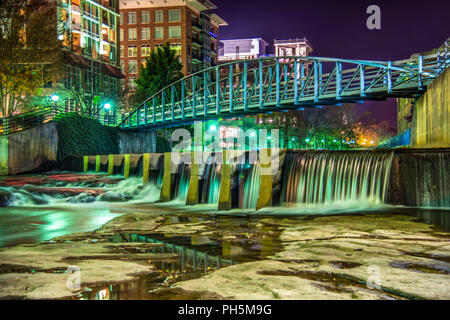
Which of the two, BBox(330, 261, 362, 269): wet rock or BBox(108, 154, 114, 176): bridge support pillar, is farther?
BBox(108, 154, 114, 176): bridge support pillar

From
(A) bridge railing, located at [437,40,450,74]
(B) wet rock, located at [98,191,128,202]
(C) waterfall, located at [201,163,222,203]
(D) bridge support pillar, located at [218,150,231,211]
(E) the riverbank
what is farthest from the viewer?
(A) bridge railing, located at [437,40,450,74]

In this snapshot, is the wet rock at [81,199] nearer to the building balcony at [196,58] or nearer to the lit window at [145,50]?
the lit window at [145,50]

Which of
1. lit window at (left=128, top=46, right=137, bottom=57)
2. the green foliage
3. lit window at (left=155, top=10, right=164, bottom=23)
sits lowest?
the green foliage

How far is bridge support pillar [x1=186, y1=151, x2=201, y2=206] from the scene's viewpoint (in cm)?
1812

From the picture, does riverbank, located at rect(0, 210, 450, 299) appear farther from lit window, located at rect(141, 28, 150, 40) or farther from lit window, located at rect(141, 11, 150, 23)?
lit window, located at rect(141, 11, 150, 23)

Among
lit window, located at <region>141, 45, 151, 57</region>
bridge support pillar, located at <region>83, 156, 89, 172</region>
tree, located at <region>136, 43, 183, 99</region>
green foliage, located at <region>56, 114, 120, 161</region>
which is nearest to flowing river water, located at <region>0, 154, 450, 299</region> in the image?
bridge support pillar, located at <region>83, 156, 89, 172</region>

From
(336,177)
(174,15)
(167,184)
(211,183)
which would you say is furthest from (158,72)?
(336,177)

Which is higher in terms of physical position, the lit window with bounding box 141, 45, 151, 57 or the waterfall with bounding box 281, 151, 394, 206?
the lit window with bounding box 141, 45, 151, 57

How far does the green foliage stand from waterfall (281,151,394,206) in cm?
2352

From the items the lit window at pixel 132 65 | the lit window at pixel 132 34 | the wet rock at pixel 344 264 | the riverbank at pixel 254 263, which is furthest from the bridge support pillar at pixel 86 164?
the lit window at pixel 132 34

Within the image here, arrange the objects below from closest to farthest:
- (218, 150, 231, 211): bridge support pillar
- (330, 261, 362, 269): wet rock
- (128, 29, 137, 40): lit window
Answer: (330, 261, 362, 269): wet rock
(218, 150, 231, 211): bridge support pillar
(128, 29, 137, 40): lit window

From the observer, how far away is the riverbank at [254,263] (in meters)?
5.10
